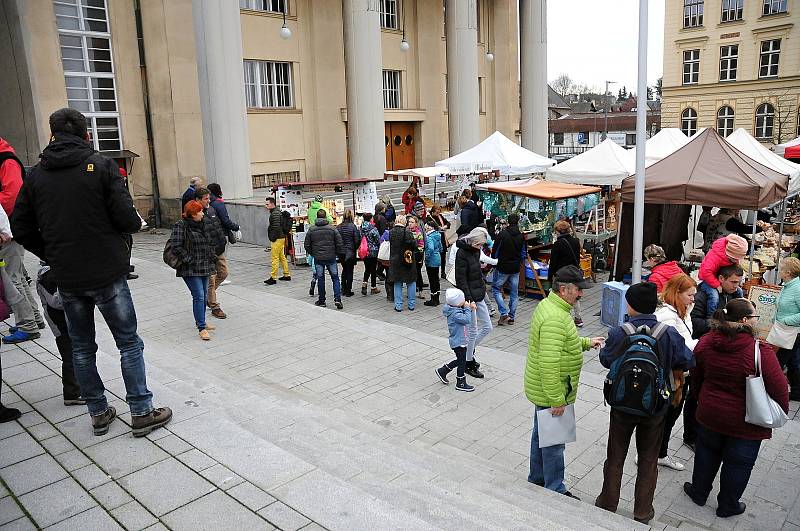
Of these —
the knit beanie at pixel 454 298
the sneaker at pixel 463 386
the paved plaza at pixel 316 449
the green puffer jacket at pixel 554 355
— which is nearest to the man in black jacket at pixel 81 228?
the paved plaza at pixel 316 449

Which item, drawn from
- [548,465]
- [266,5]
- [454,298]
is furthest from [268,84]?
[548,465]

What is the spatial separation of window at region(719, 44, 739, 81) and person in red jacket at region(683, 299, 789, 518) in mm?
47309

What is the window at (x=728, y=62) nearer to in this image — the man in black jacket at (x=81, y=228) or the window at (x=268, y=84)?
the window at (x=268, y=84)

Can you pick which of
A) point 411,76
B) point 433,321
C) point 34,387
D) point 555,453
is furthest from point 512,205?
point 411,76

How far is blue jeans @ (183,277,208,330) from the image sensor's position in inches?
343

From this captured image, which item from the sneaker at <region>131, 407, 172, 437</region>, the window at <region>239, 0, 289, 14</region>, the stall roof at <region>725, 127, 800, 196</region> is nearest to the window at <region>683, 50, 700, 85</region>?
the window at <region>239, 0, 289, 14</region>

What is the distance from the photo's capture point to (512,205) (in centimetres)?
1354

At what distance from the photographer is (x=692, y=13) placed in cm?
4541

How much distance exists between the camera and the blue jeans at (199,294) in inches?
343

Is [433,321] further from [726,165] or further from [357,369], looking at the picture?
[726,165]

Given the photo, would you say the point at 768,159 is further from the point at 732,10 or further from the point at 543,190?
the point at 732,10

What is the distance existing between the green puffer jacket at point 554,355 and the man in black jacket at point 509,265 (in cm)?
566

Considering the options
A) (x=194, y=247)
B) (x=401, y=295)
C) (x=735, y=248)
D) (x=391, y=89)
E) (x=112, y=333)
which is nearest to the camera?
(x=112, y=333)

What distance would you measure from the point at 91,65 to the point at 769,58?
1719 inches
